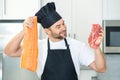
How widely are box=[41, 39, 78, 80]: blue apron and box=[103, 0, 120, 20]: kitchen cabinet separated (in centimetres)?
162

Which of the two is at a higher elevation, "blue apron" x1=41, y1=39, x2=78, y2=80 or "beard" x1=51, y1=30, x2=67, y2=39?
"beard" x1=51, y1=30, x2=67, y2=39

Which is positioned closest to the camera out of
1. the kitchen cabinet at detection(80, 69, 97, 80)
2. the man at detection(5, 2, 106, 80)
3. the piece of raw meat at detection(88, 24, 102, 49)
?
the piece of raw meat at detection(88, 24, 102, 49)

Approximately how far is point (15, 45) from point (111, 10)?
70.5 inches

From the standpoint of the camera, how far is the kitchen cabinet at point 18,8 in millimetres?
3287

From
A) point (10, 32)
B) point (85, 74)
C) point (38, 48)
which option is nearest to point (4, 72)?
point (10, 32)

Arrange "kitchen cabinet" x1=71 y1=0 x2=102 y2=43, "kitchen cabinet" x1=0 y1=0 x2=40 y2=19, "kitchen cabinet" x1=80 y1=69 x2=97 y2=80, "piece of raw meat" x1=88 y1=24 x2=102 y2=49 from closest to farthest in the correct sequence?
"piece of raw meat" x1=88 y1=24 x2=102 y2=49 → "kitchen cabinet" x1=80 y1=69 x2=97 y2=80 → "kitchen cabinet" x1=0 y1=0 x2=40 y2=19 → "kitchen cabinet" x1=71 y1=0 x2=102 y2=43

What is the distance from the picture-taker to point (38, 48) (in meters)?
1.84

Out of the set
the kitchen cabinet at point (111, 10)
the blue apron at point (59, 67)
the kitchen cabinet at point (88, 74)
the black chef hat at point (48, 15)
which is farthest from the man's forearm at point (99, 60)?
the kitchen cabinet at point (111, 10)

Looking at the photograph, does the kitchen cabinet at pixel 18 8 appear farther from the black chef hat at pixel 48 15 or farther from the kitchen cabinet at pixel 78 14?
the black chef hat at pixel 48 15

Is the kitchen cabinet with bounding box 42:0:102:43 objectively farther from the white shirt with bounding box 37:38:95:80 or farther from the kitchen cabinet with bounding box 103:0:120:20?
the white shirt with bounding box 37:38:95:80

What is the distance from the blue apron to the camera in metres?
1.77

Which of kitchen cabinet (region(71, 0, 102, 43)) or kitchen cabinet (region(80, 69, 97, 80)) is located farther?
kitchen cabinet (region(71, 0, 102, 43))

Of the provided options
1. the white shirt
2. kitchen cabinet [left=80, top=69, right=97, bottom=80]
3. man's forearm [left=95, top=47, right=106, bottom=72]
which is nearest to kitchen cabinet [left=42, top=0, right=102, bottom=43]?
kitchen cabinet [left=80, top=69, right=97, bottom=80]

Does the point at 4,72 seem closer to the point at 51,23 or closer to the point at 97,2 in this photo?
the point at 97,2
